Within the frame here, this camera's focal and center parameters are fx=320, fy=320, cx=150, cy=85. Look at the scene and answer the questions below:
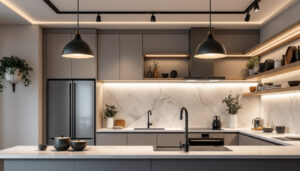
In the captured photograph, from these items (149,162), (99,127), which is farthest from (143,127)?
(149,162)

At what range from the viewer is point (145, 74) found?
5.82 metres

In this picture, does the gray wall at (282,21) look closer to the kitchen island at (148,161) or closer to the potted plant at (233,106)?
the potted plant at (233,106)

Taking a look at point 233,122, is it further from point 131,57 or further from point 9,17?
point 9,17

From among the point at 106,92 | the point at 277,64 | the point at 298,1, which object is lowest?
the point at 106,92

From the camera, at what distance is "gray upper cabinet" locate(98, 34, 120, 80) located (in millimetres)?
5566

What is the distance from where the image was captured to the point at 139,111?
589 cm

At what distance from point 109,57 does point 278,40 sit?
2745 millimetres

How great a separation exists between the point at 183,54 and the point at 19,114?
2911 millimetres

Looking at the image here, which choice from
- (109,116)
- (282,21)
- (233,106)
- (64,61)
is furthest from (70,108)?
(282,21)

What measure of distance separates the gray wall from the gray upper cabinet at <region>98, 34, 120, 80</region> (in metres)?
2.50

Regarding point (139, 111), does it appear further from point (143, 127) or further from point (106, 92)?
point (106, 92)

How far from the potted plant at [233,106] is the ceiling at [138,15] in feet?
4.24

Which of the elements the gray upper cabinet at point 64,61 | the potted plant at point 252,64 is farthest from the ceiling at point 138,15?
the potted plant at point 252,64

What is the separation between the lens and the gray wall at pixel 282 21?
4.18m
